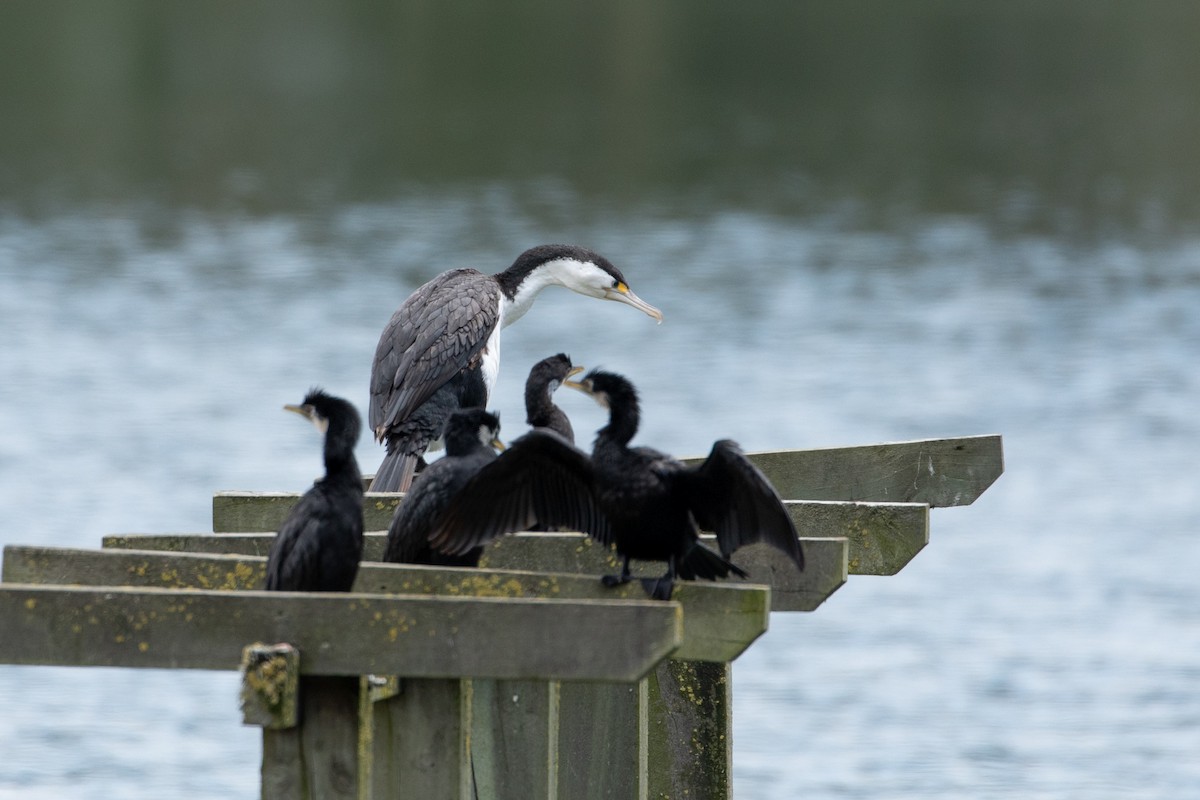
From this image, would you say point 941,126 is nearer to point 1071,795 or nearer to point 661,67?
point 661,67

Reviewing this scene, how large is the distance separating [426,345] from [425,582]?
8.16 ft

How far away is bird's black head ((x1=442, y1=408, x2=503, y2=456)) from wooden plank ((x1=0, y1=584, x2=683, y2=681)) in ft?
4.00

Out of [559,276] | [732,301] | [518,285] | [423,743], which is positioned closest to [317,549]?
[423,743]

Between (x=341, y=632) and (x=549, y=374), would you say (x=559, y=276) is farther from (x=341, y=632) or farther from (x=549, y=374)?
(x=341, y=632)

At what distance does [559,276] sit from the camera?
7.36 m

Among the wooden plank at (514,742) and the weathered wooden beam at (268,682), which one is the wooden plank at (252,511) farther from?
the weathered wooden beam at (268,682)

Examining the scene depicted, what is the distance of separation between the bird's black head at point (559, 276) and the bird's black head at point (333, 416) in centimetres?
271

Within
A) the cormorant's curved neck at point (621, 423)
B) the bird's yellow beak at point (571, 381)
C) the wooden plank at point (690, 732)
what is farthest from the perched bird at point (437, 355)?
the cormorant's curved neck at point (621, 423)

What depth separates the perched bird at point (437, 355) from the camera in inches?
262

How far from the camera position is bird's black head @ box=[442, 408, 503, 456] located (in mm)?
5016

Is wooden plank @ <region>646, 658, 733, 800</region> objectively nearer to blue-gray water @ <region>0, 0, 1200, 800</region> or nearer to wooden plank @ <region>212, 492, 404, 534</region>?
wooden plank @ <region>212, 492, 404, 534</region>

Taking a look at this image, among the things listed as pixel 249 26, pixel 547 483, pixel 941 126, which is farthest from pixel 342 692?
pixel 249 26

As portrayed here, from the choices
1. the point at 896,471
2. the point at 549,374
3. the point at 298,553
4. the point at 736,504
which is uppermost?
the point at 549,374

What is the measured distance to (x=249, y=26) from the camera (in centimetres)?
4438
